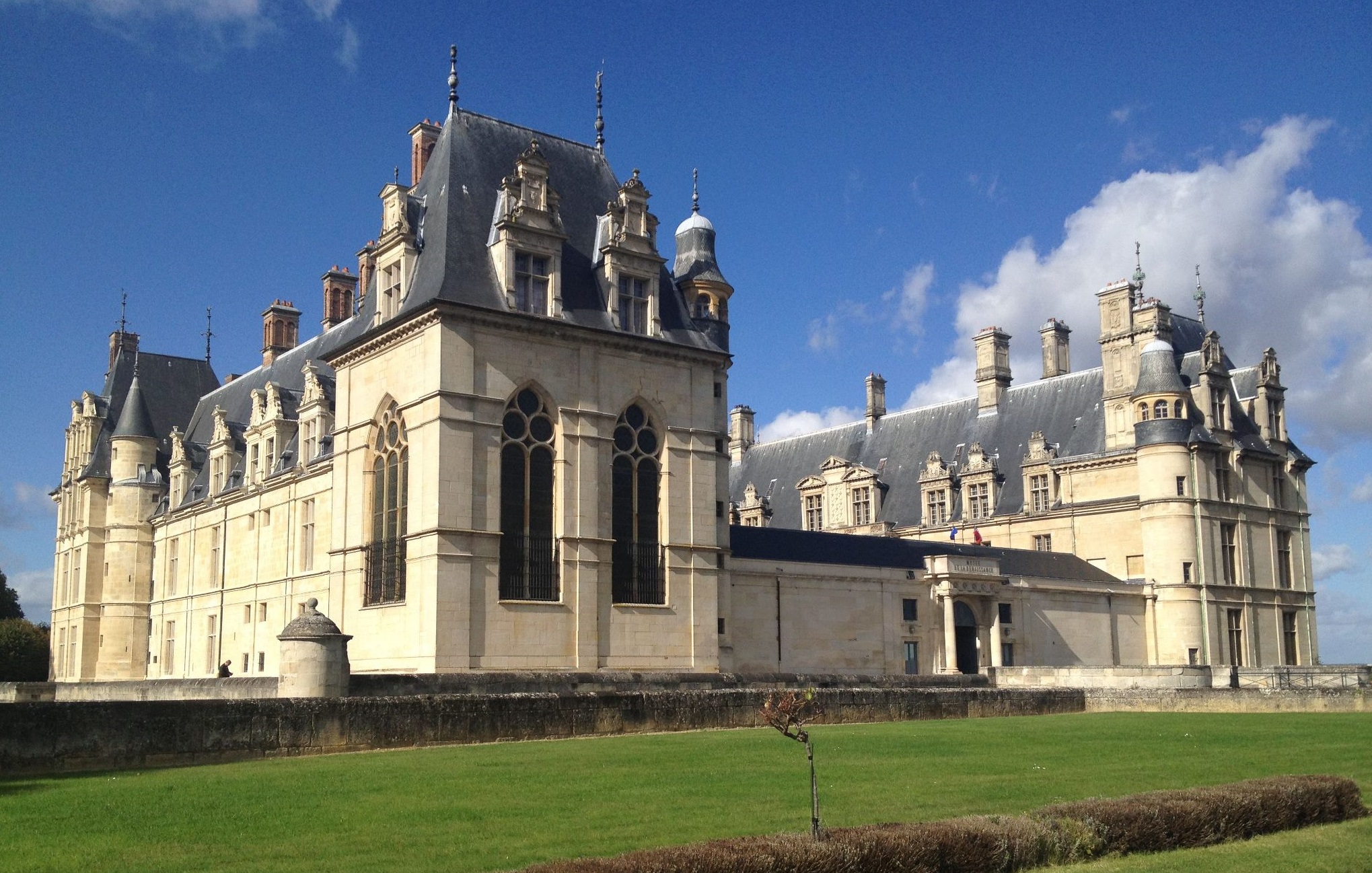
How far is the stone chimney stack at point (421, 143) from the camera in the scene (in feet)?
145

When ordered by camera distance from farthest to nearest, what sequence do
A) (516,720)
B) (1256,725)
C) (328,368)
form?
(328,368) < (1256,725) < (516,720)

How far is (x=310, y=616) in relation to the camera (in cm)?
2236

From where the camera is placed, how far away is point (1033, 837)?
11117 millimetres

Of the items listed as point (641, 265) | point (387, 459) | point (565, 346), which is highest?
point (641, 265)

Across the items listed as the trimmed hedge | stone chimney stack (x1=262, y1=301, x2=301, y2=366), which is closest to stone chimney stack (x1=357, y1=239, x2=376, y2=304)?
stone chimney stack (x1=262, y1=301, x2=301, y2=366)

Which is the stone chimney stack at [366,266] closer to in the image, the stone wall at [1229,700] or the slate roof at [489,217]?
the slate roof at [489,217]

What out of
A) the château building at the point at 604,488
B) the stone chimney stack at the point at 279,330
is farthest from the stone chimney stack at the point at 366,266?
the stone chimney stack at the point at 279,330

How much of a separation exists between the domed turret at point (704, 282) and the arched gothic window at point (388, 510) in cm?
964

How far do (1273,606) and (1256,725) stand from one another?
31139mm

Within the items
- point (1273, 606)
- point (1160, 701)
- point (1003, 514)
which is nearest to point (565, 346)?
point (1160, 701)

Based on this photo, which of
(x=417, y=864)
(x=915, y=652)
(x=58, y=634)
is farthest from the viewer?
(x=58, y=634)

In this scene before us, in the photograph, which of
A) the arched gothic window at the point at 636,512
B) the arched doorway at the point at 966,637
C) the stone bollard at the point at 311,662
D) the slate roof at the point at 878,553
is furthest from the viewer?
the arched doorway at the point at 966,637

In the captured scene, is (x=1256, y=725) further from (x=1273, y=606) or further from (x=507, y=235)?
(x=1273, y=606)

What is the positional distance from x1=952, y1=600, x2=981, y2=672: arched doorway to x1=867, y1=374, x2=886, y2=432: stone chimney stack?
2111cm
